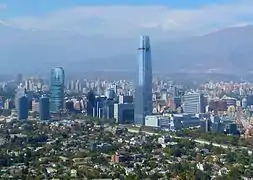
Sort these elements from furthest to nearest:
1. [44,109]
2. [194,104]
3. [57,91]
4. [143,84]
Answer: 1. [57,91]
2. [194,104]
3. [143,84]
4. [44,109]

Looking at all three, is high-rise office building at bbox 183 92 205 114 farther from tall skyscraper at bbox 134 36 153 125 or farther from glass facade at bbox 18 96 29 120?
glass facade at bbox 18 96 29 120

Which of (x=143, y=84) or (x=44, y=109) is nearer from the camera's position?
(x=44, y=109)

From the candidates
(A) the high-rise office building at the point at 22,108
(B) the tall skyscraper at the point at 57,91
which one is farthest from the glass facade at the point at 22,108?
(B) the tall skyscraper at the point at 57,91

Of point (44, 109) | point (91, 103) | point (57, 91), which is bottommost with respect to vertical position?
point (44, 109)

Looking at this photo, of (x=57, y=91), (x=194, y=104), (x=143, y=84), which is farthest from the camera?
(x=57, y=91)

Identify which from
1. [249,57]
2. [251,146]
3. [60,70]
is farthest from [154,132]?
[249,57]

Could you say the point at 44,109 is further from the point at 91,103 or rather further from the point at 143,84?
the point at 143,84

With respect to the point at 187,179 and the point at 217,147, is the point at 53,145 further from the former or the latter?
the point at 187,179

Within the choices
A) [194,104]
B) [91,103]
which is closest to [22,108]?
[91,103]
